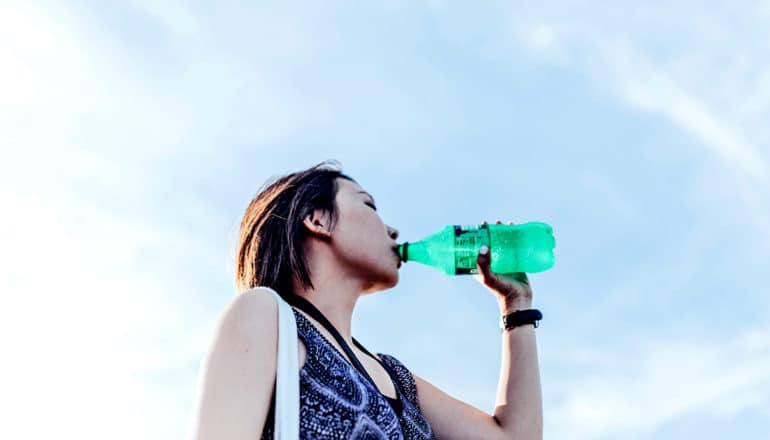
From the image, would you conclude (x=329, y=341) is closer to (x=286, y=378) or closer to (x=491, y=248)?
(x=286, y=378)

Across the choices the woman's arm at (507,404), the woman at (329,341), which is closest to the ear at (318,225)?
the woman at (329,341)

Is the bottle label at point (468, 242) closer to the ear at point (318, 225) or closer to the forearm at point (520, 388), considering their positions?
the forearm at point (520, 388)

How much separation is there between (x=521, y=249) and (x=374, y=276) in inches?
40.5

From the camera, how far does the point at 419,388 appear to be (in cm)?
359

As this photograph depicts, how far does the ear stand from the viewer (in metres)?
3.45

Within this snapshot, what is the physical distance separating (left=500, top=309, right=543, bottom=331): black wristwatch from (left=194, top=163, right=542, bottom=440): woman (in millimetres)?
28

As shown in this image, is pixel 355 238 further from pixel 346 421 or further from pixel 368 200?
pixel 346 421

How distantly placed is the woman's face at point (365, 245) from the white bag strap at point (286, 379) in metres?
0.57

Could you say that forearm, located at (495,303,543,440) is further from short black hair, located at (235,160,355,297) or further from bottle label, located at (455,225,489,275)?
short black hair, located at (235,160,355,297)

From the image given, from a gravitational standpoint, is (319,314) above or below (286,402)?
above

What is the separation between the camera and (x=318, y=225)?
346cm

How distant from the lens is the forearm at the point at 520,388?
11.7ft

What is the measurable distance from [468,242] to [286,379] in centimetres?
167

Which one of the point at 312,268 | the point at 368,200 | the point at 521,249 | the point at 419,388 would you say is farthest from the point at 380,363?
the point at 521,249
